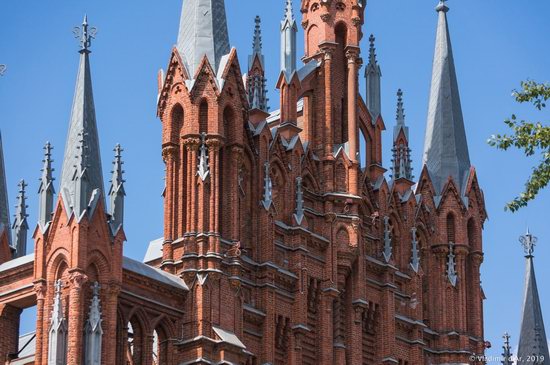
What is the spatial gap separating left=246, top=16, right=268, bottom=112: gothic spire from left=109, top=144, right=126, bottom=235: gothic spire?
638 cm

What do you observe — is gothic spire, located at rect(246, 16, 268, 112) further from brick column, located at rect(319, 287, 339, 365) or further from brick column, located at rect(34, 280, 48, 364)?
brick column, located at rect(34, 280, 48, 364)

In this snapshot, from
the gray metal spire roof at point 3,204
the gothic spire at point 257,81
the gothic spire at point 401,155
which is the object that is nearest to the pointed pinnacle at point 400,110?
the gothic spire at point 401,155

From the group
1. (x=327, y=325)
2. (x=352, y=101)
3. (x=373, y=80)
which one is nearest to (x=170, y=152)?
(x=327, y=325)

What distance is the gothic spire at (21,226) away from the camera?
59969 millimetres

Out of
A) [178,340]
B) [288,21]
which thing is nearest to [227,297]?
[178,340]

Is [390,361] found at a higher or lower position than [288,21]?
lower

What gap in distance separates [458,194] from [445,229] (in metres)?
1.30

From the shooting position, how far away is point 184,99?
5778 cm

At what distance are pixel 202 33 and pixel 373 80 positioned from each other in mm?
8367

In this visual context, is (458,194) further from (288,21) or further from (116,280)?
(116,280)

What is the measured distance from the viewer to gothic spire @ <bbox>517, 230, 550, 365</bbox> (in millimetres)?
70500

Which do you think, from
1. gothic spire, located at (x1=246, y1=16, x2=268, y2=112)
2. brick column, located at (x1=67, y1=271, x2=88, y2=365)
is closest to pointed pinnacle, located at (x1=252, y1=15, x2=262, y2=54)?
gothic spire, located at (x1=246, y1=16, x2=268, y2=112)

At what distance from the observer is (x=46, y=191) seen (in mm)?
54281

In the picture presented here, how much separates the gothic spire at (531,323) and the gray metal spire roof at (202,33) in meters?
18.6
